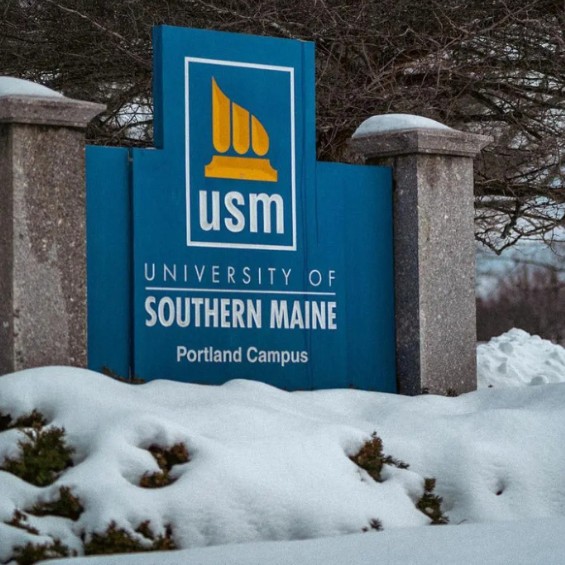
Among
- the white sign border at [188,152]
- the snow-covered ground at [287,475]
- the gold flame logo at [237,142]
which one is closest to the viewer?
the snow-covered ground at [287,475]

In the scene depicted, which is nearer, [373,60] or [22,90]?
[22,90]

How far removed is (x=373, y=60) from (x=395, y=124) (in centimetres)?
334

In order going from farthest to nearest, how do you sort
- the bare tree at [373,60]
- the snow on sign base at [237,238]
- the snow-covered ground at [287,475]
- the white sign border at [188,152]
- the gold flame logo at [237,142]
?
1. the bare tree at [373,60]
2. the gold flame logo at [237,142]
3. the white sign border at [188,152]
4. the snow on sign base at [237,238]
5. the snow-covered ground at [287,475]

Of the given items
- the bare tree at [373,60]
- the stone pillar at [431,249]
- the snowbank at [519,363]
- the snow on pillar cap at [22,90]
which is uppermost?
the bare tree at [373,60]

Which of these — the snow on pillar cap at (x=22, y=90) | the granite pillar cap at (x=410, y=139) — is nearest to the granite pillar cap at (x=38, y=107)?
the snow on pillar cap at (x=22, y=90)

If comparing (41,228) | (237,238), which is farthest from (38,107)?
(237,238)

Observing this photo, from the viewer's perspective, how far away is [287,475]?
16.6 feet

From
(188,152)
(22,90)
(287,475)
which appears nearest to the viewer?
(287,475)

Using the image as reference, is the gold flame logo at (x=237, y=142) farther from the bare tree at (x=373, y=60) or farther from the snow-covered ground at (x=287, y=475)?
the bare tree at (x=373, y=60)

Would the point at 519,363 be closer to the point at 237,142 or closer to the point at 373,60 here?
the point at 373,60

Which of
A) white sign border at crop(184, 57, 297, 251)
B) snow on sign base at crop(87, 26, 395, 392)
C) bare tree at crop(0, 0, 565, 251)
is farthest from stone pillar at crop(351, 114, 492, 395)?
bare tree at crop(0, 0, 565, 251)

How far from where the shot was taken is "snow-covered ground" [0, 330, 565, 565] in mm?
4309

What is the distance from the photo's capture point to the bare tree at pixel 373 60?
1020 cm

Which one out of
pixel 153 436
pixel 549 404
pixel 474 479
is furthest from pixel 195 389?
pixel 549 404
